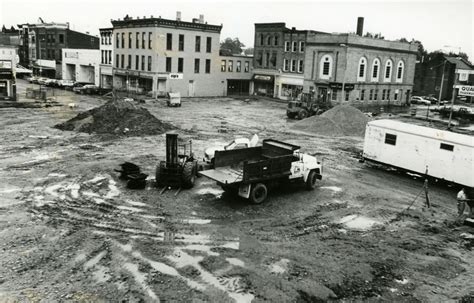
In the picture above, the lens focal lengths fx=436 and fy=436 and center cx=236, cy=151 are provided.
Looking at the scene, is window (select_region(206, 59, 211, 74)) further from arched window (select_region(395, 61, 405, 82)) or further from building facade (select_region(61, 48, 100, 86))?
arched window (select_region(395, 61, 405, 82))

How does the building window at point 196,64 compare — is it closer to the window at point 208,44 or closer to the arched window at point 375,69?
the window at point 208,44

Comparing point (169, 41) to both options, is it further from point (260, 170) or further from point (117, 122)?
point (260, 170)

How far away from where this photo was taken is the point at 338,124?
126ft

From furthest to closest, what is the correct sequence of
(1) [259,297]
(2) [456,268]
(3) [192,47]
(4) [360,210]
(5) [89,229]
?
1. (3) [192,47]
2. (4) [360,210]
3. (5) [89,229]
4. (2) [456,268]
5. (1) [259,297]

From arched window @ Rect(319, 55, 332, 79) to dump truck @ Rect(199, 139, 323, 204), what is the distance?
38.5m

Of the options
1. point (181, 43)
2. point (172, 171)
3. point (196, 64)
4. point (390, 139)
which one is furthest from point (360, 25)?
point (172, 171)

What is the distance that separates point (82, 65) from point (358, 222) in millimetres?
68492

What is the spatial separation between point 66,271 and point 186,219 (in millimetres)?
5071

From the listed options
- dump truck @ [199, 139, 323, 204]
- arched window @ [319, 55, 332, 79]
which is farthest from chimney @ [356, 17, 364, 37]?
dump truck @ [199, 139, 323, 204]

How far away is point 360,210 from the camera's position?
705 inches

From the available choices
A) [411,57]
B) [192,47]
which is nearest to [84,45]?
[192,47]

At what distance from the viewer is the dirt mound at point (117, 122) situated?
32.8m

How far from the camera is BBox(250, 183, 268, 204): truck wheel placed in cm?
1772

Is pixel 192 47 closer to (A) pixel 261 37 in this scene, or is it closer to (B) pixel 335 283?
(A) pixel 261 37
